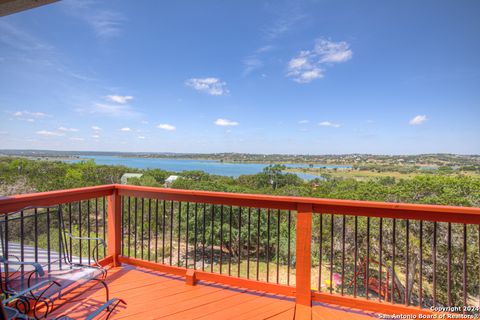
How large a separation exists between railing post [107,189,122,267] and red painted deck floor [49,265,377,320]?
0.36 metres

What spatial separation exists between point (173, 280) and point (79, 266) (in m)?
0.96

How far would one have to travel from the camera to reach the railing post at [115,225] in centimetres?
278

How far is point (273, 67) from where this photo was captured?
14.4 m

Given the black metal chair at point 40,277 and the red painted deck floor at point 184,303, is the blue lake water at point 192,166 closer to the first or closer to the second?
the red painted deck floor at point 184,303

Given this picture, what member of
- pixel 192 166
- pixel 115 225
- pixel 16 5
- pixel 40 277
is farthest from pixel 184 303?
pixel 192 166

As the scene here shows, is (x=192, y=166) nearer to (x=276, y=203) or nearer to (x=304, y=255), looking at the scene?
(x=276, y=203)

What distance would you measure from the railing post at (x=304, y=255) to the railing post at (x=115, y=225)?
2.25 metres

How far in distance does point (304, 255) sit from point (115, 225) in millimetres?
2326

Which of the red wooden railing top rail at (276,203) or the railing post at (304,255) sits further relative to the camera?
the railing post at (304,255)

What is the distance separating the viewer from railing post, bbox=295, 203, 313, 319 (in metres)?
2.10

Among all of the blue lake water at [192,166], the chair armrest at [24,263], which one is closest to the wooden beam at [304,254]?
the chair armrest at [24,263]

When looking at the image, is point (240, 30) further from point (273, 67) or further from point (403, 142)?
point (403, 142)

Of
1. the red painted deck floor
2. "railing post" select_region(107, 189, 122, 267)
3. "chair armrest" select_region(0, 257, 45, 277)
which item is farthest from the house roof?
the red painted deck floor

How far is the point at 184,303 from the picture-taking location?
6.86 feet
